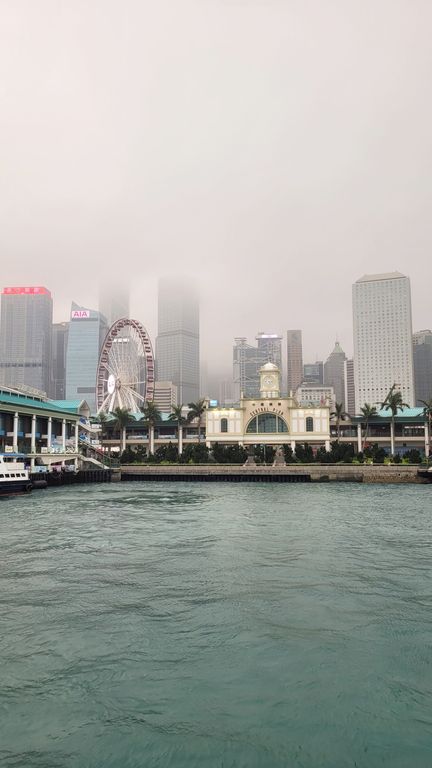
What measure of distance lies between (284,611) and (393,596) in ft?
15.5

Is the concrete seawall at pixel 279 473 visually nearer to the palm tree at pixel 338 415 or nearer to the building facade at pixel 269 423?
the building facade at pixel 269 423

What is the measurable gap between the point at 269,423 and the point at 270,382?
10.2 meters

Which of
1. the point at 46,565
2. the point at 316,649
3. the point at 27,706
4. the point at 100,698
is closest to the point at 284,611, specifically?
the point at 316,649

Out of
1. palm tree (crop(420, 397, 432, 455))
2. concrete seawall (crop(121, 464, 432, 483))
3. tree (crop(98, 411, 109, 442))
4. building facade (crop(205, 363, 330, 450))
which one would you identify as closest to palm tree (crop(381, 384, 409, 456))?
palm tree (crop(420, 397, 432, 455))

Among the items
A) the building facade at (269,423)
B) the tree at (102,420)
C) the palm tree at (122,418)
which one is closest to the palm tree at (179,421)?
the building facade at (269,423)

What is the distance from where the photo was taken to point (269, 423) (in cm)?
11869

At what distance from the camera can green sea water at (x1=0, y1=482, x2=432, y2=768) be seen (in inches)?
420

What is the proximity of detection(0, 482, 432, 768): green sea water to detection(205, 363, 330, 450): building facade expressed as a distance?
85.6 meters

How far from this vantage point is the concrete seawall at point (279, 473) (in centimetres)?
8775

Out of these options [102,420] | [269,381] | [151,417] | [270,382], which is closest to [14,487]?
[151,417]

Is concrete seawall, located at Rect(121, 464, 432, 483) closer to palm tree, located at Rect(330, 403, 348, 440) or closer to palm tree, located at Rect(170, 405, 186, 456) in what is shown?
palm tree, located at Rect(170, 405, 186, 456)

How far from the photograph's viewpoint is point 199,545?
30594mm

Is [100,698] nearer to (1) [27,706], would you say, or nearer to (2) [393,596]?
(1) [27,706]

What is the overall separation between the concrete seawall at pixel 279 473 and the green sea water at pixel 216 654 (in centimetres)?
5898
